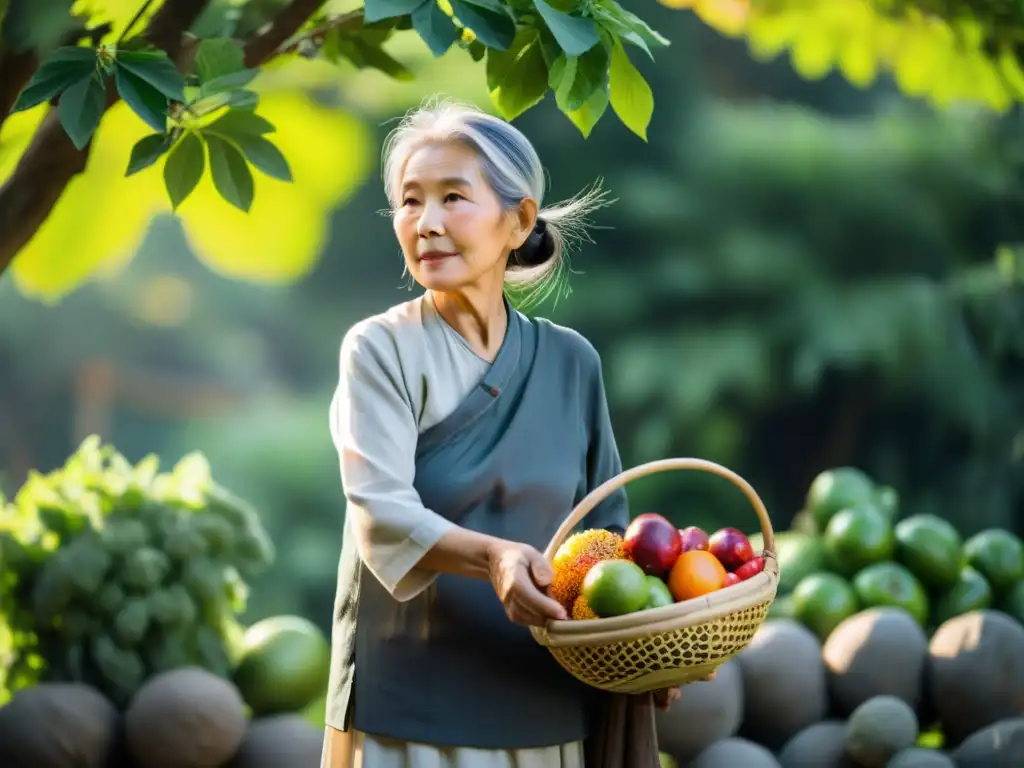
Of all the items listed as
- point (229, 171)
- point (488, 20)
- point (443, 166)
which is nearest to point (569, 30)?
point (488, 20)

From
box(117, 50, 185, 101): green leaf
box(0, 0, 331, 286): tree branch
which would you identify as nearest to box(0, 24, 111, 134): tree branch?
box(0, 0, 331, 286): tree branch

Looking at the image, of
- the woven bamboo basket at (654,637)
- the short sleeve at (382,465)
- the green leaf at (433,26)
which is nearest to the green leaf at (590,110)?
the green leaf at (433,26)

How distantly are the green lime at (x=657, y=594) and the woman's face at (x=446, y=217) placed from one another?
45 centimetres

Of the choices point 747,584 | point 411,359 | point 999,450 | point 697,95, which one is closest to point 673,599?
point 747,584

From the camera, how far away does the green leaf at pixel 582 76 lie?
1819mm

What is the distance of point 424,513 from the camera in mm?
1634

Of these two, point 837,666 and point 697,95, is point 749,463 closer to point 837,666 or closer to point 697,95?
point 697,95

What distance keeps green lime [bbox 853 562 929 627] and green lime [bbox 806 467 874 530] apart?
0.68ft

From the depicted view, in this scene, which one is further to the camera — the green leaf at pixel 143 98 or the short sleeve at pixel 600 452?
the short sleeve at pixel 600 452

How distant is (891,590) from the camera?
3016 millimetres

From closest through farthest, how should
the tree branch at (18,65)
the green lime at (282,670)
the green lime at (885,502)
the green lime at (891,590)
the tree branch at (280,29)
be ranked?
the tree branch at (18,65) < the tree branch at (280,29) < the green lime at (282,670) < the green lime at (891,590) < the green lime at (885,502)

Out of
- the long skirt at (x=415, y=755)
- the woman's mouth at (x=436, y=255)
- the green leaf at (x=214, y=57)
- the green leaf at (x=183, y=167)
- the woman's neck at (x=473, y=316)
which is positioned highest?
the green leaf at (x=214, y=57)

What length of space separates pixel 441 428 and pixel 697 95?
15.4 ft

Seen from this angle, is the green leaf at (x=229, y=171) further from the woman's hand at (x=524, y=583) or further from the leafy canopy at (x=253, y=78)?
the woman's hand at (x=524, y=583)
